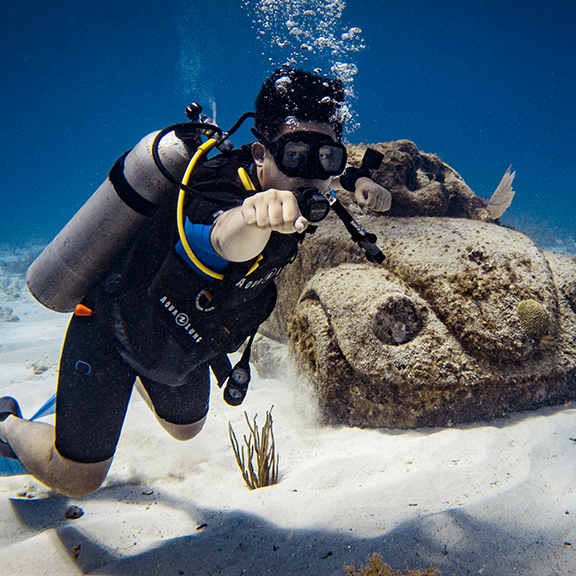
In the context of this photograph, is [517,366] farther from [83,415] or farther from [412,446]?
[83,415]

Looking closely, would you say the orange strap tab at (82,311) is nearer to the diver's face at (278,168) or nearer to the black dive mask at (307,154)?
the diver's face at (278,168)

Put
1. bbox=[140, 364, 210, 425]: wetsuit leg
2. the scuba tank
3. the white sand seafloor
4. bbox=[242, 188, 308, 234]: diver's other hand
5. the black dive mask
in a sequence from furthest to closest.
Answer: bbox=[140, 364, 210, 425]: wetsuit leg
the scuba tank
the black dive mask
the white sand seafloor
bbox=[242, 188, 308, 234]: diver's other hand

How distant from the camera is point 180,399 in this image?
290cm

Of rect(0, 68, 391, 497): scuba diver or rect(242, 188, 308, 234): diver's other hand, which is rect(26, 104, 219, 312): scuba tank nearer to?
rect(0, 68, 391, 497): scuba diver

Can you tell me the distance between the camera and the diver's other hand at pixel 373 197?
2287mm

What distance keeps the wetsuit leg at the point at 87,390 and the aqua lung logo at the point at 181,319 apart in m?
0.56

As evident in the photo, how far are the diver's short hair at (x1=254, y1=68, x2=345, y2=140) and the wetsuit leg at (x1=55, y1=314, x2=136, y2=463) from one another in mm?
1784

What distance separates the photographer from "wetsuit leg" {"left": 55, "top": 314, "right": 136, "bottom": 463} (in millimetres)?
→ 2203

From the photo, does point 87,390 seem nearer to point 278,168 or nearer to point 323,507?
point 323,507

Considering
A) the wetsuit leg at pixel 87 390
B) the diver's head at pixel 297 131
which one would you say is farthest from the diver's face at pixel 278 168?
the wetsuit leg at pixel 87 390

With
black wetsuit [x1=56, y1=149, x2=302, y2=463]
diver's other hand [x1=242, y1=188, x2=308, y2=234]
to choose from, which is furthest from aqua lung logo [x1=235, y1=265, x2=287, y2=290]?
diver's other hand [x1=242, y1=188, x2=308, y2=234]

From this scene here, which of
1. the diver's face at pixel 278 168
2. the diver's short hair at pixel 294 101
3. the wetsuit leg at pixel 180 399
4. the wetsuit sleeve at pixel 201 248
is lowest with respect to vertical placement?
the wetsuit leg at pixel 180 399

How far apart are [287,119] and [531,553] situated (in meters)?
2.64

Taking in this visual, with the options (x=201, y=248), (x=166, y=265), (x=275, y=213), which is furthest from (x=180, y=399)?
(x=275, y=213)
